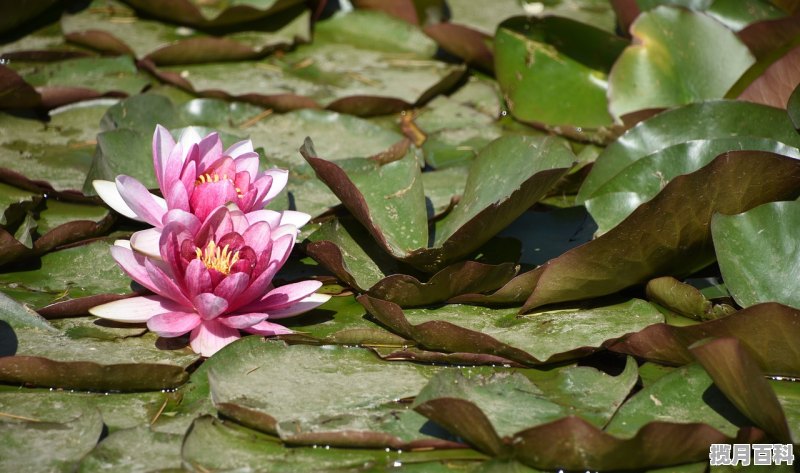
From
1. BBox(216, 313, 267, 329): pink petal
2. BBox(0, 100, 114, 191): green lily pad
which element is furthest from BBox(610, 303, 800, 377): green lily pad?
BBox(0, 100, 114, 191): green lily pad

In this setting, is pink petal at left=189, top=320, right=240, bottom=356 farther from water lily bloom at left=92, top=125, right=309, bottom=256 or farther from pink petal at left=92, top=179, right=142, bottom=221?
pink petal at left=92, top=179, right=142, bottom=221

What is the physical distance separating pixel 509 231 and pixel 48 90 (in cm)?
127

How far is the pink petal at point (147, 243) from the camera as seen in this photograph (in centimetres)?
157

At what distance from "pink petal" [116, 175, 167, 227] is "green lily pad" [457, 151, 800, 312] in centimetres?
60

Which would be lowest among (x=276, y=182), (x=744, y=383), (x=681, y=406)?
(x=681, y=406)

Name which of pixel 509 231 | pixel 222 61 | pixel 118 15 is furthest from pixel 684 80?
pixel 118 15

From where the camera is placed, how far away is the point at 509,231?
1.96 m

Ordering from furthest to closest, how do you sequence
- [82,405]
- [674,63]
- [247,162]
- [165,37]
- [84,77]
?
[165,37] < [84,77] < [674,63] < [247,162] < [82,405]

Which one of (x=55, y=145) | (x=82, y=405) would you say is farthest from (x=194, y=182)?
(x=55, y=145)

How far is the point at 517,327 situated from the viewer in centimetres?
165

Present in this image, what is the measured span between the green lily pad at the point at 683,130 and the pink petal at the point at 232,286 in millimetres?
824

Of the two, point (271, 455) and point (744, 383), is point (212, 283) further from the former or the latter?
point (744, 383)

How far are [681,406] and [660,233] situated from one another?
35 cm

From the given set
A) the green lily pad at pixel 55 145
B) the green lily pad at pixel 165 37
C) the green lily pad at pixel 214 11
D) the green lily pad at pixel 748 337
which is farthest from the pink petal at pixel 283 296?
the green lily pad at pixel 214 11
